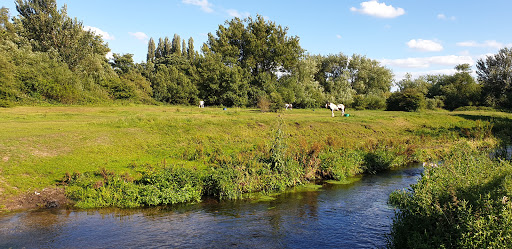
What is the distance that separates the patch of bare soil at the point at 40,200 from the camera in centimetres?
1583

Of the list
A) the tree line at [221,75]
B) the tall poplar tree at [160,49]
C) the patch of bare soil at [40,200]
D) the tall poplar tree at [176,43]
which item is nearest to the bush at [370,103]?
the tree line at [221,75]

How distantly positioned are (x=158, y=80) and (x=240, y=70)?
19.6 metres

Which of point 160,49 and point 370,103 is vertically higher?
point 160,49

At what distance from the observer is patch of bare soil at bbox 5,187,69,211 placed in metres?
15.8

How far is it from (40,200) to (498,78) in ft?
278

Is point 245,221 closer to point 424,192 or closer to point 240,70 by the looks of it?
point 424,192

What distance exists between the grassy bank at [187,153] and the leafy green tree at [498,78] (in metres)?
46.3

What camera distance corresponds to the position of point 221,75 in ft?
231

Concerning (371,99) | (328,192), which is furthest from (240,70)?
(328,192)

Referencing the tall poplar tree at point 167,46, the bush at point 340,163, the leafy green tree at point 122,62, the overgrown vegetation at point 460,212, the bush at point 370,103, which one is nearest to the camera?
the overgrown vegetation at point 460,212

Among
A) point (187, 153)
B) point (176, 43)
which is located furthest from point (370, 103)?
point (176, 43)

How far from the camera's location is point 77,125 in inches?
1070

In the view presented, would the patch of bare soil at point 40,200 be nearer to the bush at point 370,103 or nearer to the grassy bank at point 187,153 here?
the grassy bank at point 187,153

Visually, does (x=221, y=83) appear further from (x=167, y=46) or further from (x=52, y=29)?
(x=167, y=46)
